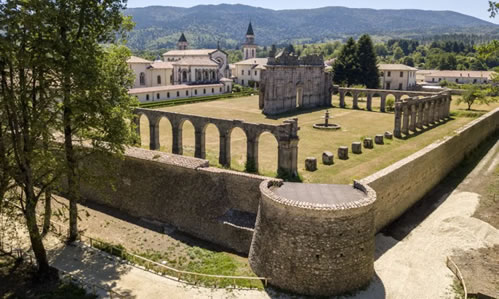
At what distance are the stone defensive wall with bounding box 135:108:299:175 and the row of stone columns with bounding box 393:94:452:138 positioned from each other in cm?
1737

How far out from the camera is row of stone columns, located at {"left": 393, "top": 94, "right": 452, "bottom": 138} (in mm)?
38094

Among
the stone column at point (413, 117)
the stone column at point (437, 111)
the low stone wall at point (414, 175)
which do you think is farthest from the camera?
the stone column at point (437, 111)

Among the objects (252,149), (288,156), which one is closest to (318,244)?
(288,156)

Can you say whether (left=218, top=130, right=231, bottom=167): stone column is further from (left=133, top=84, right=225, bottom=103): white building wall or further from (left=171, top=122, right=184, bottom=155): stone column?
(left=133, top=84, right=225, bottom=103): white building wall

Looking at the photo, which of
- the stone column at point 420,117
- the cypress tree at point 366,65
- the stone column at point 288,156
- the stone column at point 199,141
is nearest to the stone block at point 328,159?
the stone column at point 288,156

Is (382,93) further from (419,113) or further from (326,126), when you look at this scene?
(326,126)

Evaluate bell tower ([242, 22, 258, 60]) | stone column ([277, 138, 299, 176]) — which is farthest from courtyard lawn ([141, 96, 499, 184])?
bell tower ([242, 22, 258, 60])

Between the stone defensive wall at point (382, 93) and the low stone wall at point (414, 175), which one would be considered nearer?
the low stone wall at point (414, 175)

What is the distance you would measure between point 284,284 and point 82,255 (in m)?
8.34

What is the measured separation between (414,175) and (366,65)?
49.2 m

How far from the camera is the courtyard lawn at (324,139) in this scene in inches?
1032

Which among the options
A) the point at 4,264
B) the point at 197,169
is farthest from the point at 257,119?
the point at 4,264

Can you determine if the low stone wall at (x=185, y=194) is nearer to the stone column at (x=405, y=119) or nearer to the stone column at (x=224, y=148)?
the stone column at (x=224, y=148)

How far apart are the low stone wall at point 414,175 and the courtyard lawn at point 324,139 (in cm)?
281
